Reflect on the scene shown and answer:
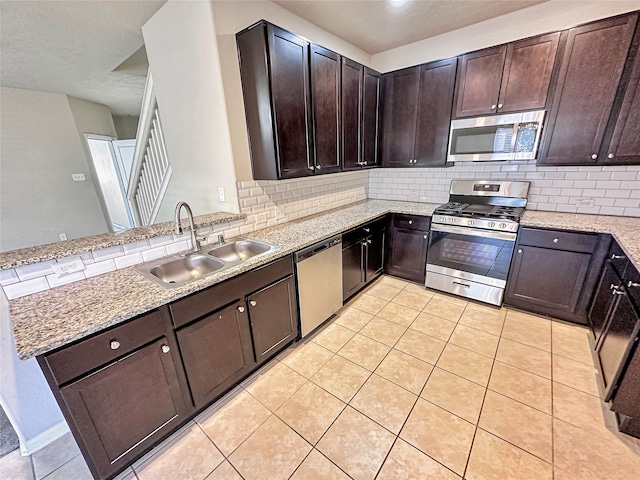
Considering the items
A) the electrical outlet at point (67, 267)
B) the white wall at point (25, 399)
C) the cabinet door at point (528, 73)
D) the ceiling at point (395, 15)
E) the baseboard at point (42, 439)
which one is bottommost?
the baseboard at point (42, 439)

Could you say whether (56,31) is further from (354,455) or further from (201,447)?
(354,455)

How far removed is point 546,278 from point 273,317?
8.01 ft

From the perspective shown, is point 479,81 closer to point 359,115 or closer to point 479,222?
point 359,115

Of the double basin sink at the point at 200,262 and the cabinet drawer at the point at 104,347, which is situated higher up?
the double basin sink at the point at 200,262

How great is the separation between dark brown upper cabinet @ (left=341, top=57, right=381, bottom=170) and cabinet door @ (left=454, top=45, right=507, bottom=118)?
0.88 m

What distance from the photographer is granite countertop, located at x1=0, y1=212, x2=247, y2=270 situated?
1.30 m

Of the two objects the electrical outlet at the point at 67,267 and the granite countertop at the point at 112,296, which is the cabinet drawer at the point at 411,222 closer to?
the granite countertop at the point at 112,296

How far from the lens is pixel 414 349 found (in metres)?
2.12

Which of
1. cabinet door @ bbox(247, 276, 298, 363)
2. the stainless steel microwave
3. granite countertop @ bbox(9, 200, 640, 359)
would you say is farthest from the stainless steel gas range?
cabinet door @ bbox(247, 276, 298, 363)

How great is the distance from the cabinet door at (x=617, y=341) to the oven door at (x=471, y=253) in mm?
815

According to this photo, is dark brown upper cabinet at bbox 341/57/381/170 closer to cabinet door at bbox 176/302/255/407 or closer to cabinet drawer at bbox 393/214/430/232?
cabinet drawer at bbox 393/214/430/232

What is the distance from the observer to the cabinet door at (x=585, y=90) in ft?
6.47

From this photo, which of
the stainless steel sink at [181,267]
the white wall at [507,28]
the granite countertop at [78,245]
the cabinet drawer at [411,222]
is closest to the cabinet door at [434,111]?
the white wall at [507,28]

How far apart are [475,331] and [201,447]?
226 centimetres
